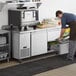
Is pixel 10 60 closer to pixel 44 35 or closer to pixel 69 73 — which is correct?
pixel 44 35

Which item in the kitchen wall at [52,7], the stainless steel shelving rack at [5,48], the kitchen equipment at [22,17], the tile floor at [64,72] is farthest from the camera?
the kitchen wall at [52,7]

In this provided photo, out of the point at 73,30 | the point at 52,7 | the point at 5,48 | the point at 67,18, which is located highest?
the point at 52,7


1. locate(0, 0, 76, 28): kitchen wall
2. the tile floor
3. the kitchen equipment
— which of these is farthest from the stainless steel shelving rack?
the tile floor

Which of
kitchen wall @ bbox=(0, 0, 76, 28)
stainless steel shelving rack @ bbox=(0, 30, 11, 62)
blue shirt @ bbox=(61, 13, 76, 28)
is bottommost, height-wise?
stainless steel shelving rack @ bbox=(0, 30, 11, 62)

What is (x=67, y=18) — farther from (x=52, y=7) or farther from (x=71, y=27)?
(x=52, y=7)

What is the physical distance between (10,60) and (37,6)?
151 cm

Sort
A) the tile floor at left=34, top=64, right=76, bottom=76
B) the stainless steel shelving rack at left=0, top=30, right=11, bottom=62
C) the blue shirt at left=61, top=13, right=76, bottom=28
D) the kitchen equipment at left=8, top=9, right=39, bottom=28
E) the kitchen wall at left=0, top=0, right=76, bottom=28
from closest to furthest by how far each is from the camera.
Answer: the tile floor at left=34, top=64, right=76, bottom=76, the stainless steel shelving rack at left=0, top=30, right=11, bottom=62, the kitchen equipment at left=8, top=9, right=39, bottom=28, the blue shirt at left=61, top=13, right=76, bottom=28, the kitchen wall at left=0, top=0, right=76, bottom=28

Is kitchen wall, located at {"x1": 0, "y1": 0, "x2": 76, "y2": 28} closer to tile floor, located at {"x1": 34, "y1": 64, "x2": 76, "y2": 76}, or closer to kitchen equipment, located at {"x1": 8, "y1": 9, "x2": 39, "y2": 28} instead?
kitchen equipment, located at {"x1": 8, "y1": 9, "x2": 39, "y2": 28}

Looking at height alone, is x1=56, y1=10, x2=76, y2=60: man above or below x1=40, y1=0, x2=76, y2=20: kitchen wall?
below

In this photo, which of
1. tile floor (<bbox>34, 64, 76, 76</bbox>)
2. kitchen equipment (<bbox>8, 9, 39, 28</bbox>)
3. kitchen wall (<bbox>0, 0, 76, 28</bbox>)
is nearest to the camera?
tile floor (<bbox>34, 64, 76, 76</bbox>)

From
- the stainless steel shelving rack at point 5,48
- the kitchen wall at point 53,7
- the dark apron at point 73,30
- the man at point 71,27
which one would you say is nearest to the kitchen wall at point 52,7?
the kitchen wall at point 53,7

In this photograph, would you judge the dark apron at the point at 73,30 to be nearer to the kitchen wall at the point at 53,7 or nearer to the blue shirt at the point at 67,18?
the blue shirt at the point at 67,18

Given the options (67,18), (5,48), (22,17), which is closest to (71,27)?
(67,18)

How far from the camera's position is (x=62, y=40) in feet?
17.8
